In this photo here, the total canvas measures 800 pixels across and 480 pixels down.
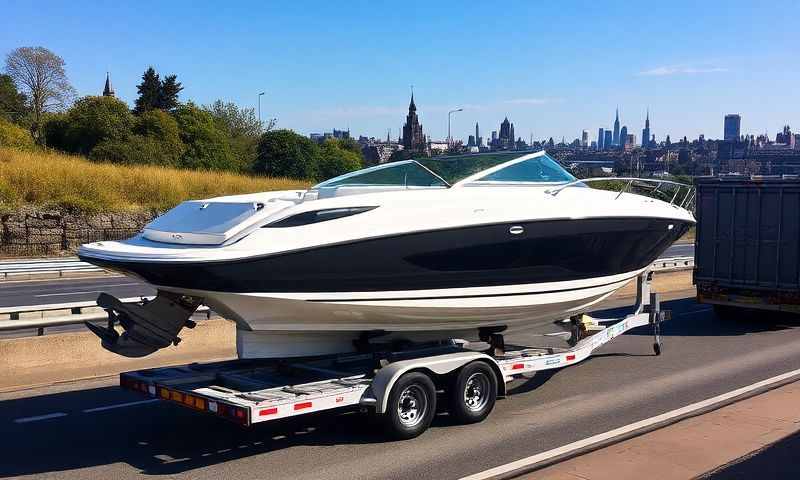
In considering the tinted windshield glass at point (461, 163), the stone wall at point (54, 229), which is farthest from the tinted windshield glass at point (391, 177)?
the stone wall at point (54, 229)

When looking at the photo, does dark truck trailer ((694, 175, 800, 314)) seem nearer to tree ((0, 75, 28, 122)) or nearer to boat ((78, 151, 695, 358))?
boat ((78, 151, 695, 358))

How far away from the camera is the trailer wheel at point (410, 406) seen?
7.77 meters

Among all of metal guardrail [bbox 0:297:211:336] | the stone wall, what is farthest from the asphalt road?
the stone wall

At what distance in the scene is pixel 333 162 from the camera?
61.9 m

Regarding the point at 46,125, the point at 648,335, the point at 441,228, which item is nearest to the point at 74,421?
the point at 441,228

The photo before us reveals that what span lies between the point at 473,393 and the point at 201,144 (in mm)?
45513

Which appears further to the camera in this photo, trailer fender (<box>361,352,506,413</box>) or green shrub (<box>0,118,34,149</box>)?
green shrub (<box>0,118,34,149</box>)

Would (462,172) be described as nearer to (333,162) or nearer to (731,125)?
(333,162)

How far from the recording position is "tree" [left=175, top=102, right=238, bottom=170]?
5072 cm

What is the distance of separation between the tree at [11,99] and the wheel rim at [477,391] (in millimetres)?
56931

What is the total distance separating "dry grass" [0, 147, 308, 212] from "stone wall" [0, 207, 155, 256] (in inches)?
16.9

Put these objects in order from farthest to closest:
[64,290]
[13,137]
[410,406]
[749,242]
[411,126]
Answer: [411,126], [13,137], [64,290], [749,242], [410,406]

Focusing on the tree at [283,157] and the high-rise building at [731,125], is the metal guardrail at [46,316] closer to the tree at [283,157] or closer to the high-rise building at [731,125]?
the tree at [283,157]

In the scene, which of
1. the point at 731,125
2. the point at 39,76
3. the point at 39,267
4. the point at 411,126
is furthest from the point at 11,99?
the point at 731,125
